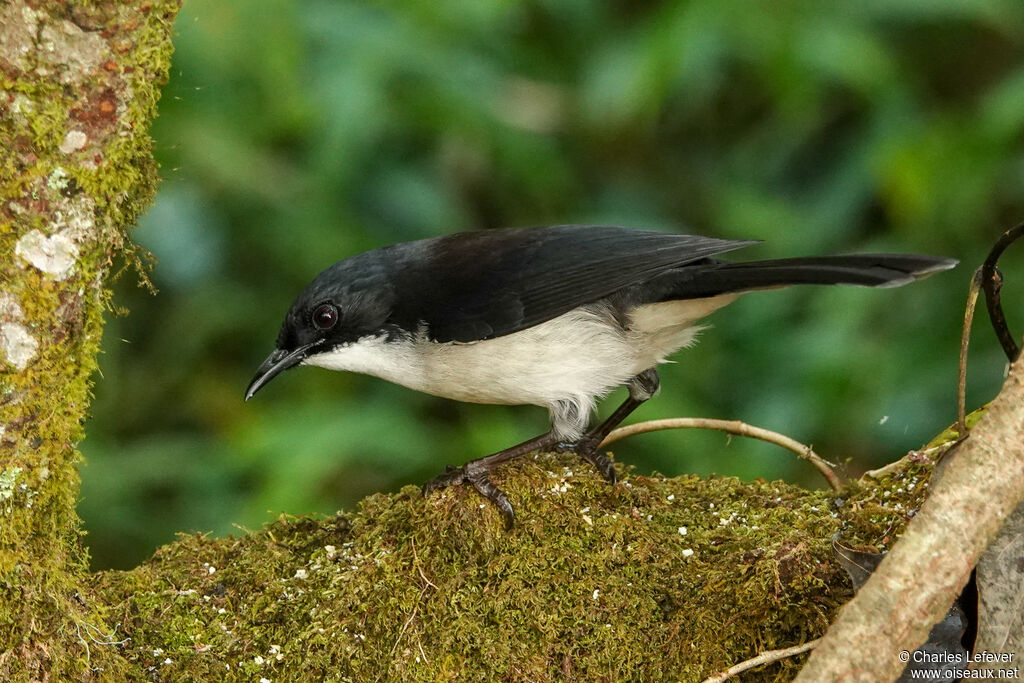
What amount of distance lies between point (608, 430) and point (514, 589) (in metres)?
1.28

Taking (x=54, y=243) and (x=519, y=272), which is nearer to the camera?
(x=54, y=243)

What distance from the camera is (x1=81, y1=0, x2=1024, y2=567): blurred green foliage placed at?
5.00 meters

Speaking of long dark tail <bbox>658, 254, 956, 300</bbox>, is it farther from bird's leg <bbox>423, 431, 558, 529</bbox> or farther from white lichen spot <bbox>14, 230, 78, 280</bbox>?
white lichen spot <bbox>14, 230, 78, 280</bbox>

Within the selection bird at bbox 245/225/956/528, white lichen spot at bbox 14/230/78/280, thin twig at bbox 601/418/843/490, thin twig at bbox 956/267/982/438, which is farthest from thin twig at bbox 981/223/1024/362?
white lichen spot at bbox 14/230/78/280

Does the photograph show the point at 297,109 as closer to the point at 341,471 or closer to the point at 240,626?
the point at 341,471

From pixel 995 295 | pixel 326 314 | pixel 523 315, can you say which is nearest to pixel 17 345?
pixel 326 314

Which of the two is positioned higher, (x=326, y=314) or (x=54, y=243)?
(x=54, y=243)

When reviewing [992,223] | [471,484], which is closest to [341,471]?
[471,484]

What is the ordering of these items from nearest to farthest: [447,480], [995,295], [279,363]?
[995,295]
[447,480]
[279,363]

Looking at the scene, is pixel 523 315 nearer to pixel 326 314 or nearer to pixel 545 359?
pixel 545 359

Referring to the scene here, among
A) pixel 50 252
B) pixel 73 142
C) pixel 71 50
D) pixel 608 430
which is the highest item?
pixel 71 50

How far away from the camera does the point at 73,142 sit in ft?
8.62

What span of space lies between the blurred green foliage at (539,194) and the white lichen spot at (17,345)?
233 cm

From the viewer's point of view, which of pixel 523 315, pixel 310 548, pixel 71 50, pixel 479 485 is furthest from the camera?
pixel 523 315
